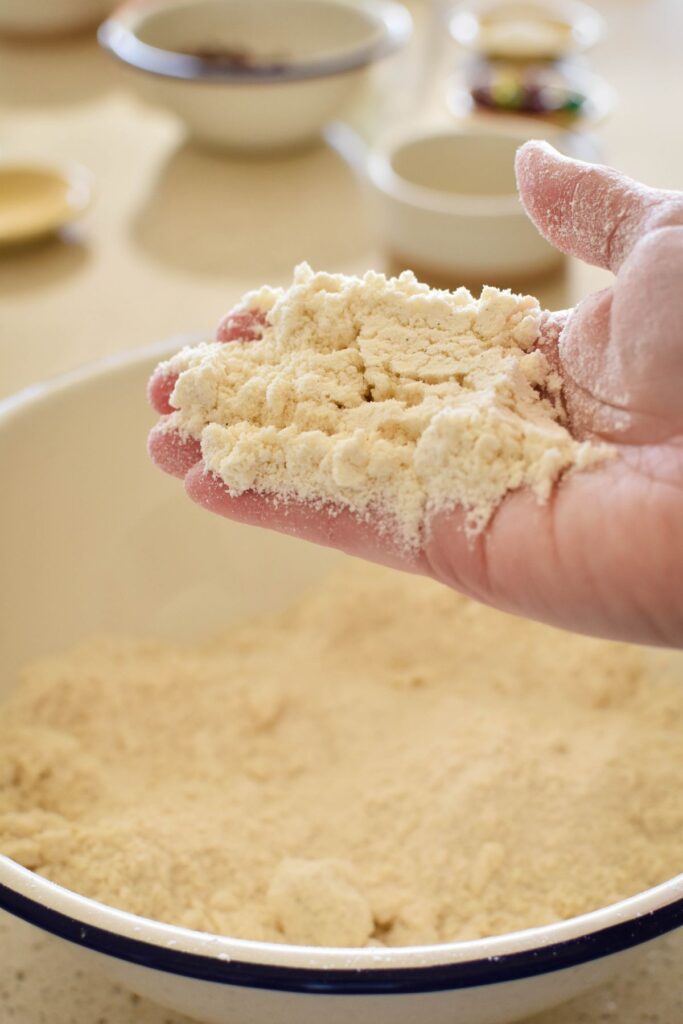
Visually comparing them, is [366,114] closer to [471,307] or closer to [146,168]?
[146,168]

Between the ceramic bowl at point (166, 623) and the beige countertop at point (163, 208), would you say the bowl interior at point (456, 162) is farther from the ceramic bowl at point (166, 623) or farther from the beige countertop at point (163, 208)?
the ceramic bowl at point (166, 623)

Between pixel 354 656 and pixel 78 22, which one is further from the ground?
pixel 78 22

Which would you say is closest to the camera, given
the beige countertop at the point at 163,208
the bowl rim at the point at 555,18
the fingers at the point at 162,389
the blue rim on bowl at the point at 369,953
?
the blue rim on bowl at the point at 369,953

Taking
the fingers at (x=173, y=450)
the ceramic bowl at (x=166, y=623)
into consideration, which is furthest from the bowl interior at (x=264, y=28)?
the fingers at (x=173, y=450)

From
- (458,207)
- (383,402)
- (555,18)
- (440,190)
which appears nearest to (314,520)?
(383,402)

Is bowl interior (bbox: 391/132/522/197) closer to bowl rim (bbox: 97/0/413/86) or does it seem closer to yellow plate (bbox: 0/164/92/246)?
bowl rim (bbox: 97/0/413/86)

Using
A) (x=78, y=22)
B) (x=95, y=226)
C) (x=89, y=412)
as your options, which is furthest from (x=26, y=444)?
(x=78, y=22)

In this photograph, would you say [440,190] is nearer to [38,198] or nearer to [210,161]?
[210,161]
